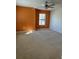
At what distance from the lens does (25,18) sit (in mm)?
9016

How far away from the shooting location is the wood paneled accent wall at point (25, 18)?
8625 millimetres

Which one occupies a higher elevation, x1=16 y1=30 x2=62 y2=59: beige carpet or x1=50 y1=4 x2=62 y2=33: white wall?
x1=50 y1=4 x2=62 y2=33: white wall

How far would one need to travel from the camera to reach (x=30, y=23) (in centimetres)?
936

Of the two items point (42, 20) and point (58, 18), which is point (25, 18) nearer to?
point (42, 20)

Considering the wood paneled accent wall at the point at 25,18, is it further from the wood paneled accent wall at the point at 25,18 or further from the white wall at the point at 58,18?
the white wall at the point at 58,18

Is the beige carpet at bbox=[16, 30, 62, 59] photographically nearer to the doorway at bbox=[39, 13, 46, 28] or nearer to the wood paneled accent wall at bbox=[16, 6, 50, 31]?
the wood paneled accent wall at bbox=[16, 6, 50, 31]

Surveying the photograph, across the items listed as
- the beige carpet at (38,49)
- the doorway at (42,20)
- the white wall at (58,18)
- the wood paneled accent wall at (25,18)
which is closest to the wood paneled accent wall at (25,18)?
the wood paneled accent wall at (25,18)

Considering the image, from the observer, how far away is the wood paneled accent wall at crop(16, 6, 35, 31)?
8625mm

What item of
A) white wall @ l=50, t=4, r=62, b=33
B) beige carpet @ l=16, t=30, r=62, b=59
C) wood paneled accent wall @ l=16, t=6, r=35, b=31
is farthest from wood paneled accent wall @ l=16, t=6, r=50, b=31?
beige carpet @ l=16, t=30, r=62, b=59

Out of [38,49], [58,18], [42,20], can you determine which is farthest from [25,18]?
[38,49]
